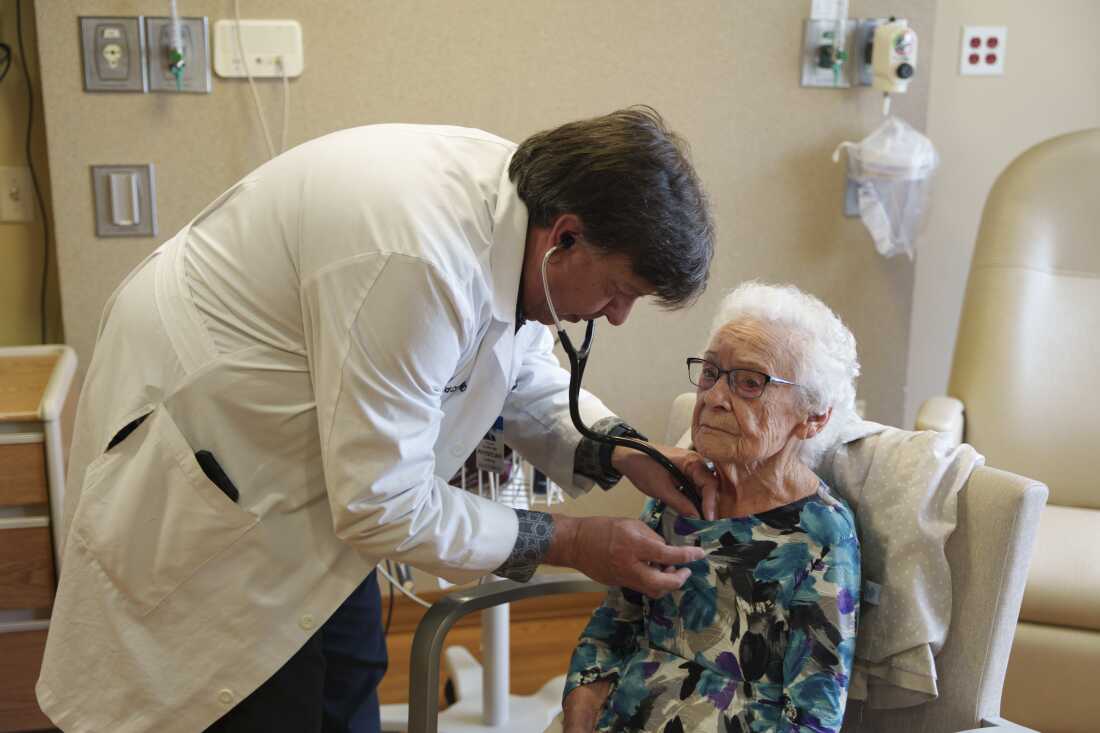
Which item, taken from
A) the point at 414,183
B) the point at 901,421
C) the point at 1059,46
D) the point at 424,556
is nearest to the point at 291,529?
the point at 424,556

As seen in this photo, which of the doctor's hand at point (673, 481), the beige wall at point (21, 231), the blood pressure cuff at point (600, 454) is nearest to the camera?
the doctor's hand at point (673, 481)

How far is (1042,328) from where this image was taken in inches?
98.7

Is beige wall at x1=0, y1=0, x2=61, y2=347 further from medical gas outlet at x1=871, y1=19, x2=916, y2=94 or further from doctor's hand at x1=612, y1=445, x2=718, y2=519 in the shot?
medical gas outlet at x1=871, y1=19, x2=916, y2=94

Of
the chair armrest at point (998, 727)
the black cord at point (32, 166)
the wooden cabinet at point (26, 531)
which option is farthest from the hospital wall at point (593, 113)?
the chair armrest at point (998, 727)

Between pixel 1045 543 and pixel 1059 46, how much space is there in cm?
151

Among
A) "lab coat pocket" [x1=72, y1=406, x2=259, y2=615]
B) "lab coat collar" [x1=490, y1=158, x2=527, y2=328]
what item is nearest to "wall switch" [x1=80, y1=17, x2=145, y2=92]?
"lab coat pocket" [x1=72, y1=406, x2=259, y2=615]

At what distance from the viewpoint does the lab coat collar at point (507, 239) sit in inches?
50.3

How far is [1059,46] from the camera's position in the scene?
2.90 m

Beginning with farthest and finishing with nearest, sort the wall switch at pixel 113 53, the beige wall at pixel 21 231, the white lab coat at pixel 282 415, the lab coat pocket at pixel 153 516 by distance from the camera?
the beige wall at pixel 21 231 < the wall switch at pixel 113 53 < the lab coat pocket at pixel 153 516 < the white lab coat at pixel 282 415

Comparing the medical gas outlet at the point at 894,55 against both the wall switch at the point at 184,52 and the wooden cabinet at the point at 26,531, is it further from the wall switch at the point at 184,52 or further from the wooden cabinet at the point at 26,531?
the wooden cabinet at the point at 26,531

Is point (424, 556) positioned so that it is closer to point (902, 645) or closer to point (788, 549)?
point (788, 549)

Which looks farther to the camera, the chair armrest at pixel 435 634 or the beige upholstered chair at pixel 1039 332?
the beige upholstered chair at pixel 1039 332

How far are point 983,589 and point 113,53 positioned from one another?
203cm

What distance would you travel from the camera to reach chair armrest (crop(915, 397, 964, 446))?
235cm
